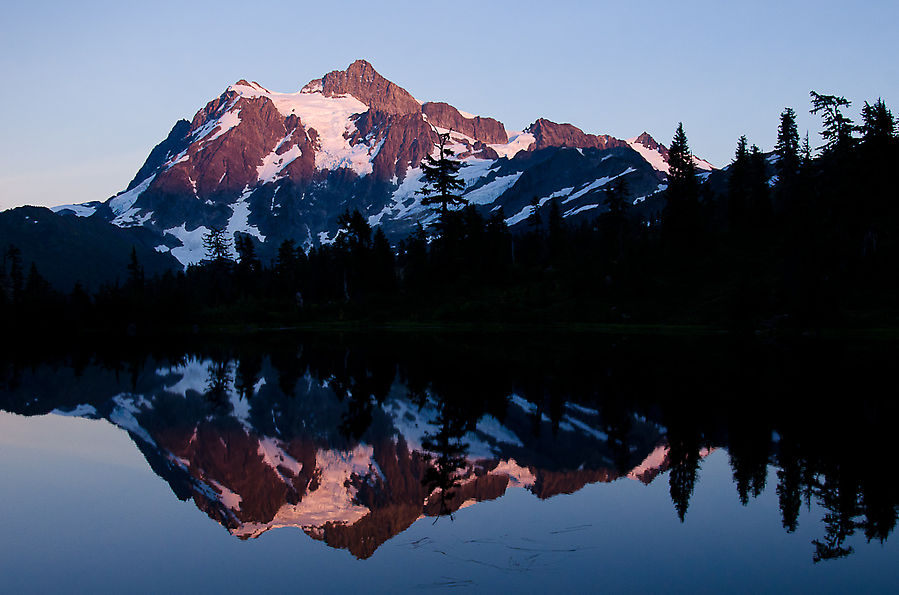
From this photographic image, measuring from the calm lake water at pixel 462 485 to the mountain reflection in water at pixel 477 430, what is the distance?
102 mm

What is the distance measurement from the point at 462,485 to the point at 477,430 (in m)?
5.53

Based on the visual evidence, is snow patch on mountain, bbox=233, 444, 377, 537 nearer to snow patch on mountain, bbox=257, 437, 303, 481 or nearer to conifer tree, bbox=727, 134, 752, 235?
snow patch on mountain, bbox=257, 437, 303, 481

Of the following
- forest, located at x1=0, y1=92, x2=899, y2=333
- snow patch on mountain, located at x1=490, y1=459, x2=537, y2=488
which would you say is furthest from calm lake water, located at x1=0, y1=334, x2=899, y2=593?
forest, located at x1=0, y1=92, x2=899, y2=333

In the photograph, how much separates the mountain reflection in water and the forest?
27711 millimetres

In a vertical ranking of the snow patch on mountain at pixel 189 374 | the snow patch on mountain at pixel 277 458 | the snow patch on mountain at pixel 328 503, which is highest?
the snow patch on mountain at pixel 189 374

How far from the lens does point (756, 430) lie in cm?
2000

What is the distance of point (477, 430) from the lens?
21.3 meters

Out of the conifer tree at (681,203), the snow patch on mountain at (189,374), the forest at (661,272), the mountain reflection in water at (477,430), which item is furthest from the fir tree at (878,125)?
the snow patch on mountain at (189,374)

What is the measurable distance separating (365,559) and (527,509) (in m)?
3.89

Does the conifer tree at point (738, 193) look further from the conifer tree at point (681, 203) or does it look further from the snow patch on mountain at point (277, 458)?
the snow patch on mountain at point (277, 458)

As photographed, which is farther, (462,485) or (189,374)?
(189,374)

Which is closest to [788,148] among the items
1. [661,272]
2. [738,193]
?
[738,193]

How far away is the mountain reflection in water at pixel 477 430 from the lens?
47.4 ft

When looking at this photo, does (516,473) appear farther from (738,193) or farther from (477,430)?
(738,193)
